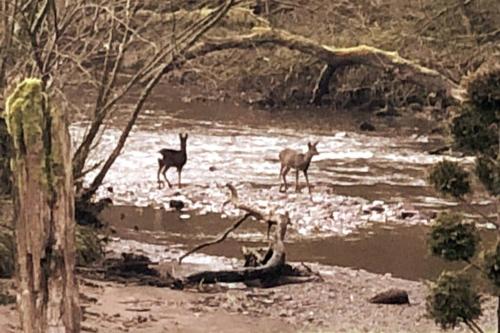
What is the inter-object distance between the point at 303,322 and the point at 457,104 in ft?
15.0

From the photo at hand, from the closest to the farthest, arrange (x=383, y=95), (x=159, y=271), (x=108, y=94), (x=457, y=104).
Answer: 1. (x=457, y=104)
2. (x=159, y=271)
3. (x=108, y=94)
4. (x=383, y=95)

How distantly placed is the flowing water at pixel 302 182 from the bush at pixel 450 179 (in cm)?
748

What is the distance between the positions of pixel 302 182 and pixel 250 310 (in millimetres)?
10264

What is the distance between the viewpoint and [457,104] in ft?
25.3

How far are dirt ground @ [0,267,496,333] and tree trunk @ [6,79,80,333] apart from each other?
4.16 meters

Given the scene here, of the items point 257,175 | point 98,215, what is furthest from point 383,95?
point 98,215

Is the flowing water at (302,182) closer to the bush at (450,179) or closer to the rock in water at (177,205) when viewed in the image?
the rock in water at (177,205)

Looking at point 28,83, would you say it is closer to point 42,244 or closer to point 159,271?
point 42,244

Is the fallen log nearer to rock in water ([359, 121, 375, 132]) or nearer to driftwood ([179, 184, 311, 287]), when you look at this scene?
rock in water ([359, 121, 375, 132])

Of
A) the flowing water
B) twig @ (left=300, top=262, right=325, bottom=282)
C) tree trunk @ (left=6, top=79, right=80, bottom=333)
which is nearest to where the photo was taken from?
tree trunk @ (left=6, top=79, right=80, bottom=333)

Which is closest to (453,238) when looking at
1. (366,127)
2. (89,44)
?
(89,44)

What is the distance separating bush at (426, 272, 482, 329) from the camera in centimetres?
729

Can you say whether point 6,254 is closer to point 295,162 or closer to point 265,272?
point 265,272

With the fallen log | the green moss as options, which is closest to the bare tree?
the green moss
